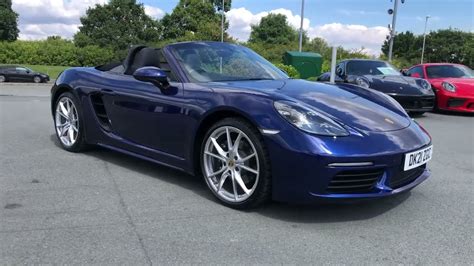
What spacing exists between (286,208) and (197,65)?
154 cm

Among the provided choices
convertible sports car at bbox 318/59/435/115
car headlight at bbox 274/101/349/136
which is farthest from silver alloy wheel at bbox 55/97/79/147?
convertible sports car at bbox 318/59/435/115

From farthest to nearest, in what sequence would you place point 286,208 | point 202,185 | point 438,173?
point 438,173 → point 202,185 → point 286,208

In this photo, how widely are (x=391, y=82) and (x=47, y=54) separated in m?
50.2

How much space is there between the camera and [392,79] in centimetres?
1027

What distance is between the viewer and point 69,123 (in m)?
5.45

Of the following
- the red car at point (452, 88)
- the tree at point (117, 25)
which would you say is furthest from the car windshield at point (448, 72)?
the tree at point (117, 25)

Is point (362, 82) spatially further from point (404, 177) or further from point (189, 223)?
point (189, 223)

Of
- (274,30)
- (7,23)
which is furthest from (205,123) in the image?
(274,30)

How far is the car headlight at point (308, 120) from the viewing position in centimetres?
327

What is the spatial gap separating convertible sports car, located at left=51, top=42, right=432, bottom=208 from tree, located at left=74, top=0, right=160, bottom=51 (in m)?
67.3

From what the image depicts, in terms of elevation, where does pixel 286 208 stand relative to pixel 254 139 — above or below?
below

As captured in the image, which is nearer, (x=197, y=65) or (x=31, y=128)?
(x=197, y=65)

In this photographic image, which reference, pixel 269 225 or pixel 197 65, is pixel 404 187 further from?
pixel 197 65

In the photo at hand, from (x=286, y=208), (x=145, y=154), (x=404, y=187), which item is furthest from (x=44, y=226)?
(x=404, y=187)
